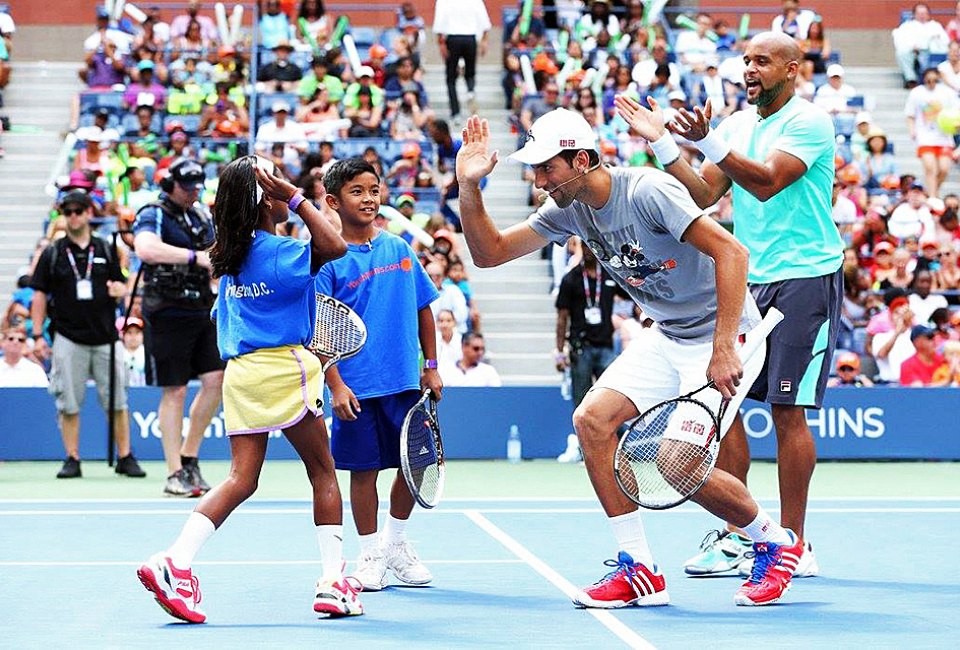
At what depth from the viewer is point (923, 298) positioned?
15.8 m

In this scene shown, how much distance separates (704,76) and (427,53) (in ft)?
16.1

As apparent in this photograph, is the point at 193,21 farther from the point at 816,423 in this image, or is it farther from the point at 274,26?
the point at 816,423

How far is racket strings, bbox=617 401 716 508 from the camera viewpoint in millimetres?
5871

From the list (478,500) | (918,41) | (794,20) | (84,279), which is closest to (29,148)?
(84,279)

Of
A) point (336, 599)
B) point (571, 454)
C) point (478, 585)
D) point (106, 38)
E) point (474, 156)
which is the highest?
point (106, 38)

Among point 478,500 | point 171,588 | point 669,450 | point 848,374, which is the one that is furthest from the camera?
point 848,374

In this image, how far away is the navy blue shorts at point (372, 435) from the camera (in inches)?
271

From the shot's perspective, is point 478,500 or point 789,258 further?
point 478,500

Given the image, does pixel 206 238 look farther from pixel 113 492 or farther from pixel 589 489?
pixel 589 489

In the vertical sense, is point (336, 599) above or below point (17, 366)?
above

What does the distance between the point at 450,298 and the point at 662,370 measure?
9.11m

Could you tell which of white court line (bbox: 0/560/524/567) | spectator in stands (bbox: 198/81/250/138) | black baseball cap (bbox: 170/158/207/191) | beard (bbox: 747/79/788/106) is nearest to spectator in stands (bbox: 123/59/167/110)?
spectator in stands (bbox: 198/81/250/138)

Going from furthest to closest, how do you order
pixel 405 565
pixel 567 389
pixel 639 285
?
pixel 567 389 → pixel 405 565 → pixel 639 285

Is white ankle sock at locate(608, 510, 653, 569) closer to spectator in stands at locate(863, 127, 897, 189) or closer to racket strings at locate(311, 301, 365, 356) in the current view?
racket strings at locate(311, 301, 365, 356)
